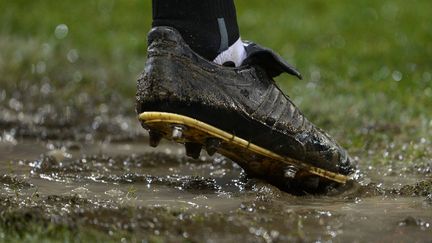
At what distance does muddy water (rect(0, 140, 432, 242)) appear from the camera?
9.64 feet

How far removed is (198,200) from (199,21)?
76 cm

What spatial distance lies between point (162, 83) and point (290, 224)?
82 centimetres

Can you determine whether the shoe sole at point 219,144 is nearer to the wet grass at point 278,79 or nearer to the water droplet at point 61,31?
the wet grass at point 278,79

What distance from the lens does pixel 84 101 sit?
6918mm

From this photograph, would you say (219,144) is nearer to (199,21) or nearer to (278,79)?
(199,21)

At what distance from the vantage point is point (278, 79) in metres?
7.64

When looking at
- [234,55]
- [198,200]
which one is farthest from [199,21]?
[198,200]

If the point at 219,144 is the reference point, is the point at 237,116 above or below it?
above

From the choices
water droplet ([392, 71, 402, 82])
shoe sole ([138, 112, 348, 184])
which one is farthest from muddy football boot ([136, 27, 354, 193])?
water droplet ([392, 71, 402, 82])

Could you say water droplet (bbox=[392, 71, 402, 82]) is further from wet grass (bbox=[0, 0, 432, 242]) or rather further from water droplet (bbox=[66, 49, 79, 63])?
water droplet (bbox=[66, 49, 79, 63])

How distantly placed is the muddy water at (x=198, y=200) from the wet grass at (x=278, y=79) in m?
0.04

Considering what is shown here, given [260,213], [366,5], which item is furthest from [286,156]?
[366,5]

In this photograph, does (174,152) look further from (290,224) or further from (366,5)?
(366,5)

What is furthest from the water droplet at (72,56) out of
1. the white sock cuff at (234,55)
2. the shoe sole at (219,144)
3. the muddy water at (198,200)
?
the shoe sole at (219,144)
